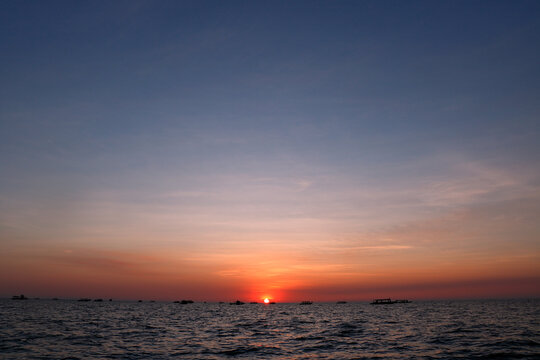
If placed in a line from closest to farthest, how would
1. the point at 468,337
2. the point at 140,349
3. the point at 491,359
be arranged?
the point at 491,359, the point at 140,349, the point at 468,337

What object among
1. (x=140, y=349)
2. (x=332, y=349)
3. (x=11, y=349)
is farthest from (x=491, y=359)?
(x=11, y=349)

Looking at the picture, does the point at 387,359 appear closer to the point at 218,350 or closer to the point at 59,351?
the point at 218,350

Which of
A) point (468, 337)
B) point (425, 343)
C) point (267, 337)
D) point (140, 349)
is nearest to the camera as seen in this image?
point (140, 349)

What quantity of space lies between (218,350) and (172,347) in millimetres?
5569

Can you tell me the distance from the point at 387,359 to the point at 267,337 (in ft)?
65.4

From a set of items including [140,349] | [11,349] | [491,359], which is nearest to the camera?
[491,359]

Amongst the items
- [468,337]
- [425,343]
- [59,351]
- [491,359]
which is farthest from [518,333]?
[59,351]

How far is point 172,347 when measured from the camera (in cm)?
3919

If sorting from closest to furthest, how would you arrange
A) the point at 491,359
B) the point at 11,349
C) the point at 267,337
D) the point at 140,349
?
the point at 491,359
the point at 11,349
the point at 140,349
the point at 267,337

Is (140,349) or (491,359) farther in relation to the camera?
(140,349)

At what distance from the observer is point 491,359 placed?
32094mm

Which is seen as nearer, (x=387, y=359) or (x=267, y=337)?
(x=387, y=359)

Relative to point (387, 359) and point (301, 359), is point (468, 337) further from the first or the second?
point (301, 359)

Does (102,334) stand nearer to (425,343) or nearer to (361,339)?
(361,339)
